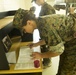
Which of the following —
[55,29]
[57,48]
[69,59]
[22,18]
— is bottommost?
[69,59]

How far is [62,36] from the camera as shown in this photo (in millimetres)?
1313

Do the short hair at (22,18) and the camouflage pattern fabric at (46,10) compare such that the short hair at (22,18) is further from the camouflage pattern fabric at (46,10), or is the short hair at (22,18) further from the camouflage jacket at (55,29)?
the camouflage pattern fabric at (46,10)

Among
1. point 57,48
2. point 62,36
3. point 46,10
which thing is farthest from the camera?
point 46,10

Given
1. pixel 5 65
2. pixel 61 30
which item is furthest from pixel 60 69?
pixel 5 65

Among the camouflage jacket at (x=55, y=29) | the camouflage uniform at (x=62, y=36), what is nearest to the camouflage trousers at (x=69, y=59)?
the camouflage uniform at (x=62, y=36)

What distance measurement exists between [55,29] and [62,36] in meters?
0.13

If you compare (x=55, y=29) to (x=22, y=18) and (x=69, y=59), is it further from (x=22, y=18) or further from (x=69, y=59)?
(x=69, y=59)

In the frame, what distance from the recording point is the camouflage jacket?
3.89 feet

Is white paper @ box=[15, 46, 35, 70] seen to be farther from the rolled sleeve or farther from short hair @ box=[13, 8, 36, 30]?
short hair @ box=[13, 8, 36, 30]

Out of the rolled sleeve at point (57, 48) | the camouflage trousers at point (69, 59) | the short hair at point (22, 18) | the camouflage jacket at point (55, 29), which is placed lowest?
the camouflage trousers at point (69, 59)

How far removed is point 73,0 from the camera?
4266mm

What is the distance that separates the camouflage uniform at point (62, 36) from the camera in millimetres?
1189

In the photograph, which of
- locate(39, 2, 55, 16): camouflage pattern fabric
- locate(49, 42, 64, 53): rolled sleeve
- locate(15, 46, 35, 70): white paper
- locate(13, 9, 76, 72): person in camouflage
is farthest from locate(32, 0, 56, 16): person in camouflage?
locate(49, 42, 64, 53): rolled sleeve

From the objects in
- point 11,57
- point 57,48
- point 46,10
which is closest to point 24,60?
point 11,57
